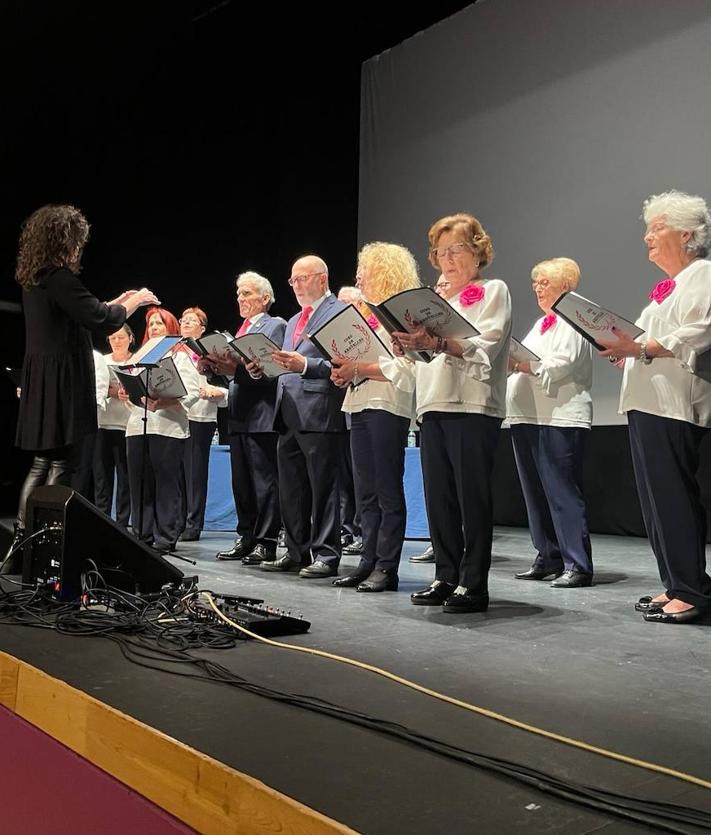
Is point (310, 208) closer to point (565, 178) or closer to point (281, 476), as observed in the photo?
point (565, 178)

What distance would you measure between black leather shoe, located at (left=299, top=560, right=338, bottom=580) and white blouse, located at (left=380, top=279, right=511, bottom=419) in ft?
3.26

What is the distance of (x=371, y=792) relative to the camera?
1.17 m

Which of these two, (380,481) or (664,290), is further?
(380,481)

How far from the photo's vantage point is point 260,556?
164 inches

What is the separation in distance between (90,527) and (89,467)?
8.72 feet

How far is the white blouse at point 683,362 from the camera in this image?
2557 millimetres

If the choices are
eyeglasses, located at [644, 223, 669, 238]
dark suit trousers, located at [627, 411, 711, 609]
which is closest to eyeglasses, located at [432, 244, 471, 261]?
eyeglasses, located at [644, 223, 669, 238]

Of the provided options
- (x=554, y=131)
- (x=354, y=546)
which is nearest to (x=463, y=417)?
(x=354, y=546)

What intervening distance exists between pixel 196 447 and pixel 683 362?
362 cm

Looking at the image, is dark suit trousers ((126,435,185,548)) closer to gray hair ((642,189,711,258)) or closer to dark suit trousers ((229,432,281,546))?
dark suit trousers ((229,432,281,546))

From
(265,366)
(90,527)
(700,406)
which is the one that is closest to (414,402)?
(265,366)

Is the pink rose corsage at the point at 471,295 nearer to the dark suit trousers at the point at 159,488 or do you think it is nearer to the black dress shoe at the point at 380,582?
the black dress shoe at the point at 380,582

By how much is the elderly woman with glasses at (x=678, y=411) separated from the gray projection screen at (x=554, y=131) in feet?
9.56

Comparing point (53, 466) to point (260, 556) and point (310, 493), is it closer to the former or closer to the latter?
point (310, 493)
